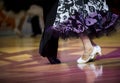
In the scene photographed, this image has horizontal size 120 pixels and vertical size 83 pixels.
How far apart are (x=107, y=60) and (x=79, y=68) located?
376 millimetres

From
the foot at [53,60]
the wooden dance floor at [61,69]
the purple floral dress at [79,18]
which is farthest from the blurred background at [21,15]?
the purple floral dress at [79,18]

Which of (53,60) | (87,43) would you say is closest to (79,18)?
(87,43)

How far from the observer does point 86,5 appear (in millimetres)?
2758

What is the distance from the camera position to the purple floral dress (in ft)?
8.95

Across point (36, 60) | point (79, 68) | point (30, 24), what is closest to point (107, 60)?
point (79, 68)

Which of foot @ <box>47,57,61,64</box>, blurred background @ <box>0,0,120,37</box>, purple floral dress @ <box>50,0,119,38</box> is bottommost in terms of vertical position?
blurred background @ <box>0,0,120,37</box>

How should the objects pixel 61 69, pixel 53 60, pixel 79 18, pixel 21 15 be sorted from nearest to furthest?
pixel 61 69 < pixel 79 18 < pixel 53 60 < pixel 21 15

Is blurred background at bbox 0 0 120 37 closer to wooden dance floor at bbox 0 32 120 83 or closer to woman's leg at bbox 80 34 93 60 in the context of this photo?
wooden dance floor at bbox 0 32 120 83

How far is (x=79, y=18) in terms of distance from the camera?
273 centimetres

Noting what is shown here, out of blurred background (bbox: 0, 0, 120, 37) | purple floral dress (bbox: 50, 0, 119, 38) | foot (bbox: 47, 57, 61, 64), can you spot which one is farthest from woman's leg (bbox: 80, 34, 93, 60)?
blurred background (bbox: 0, 0, 120, 37)

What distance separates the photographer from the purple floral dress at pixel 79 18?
2729 millimetres

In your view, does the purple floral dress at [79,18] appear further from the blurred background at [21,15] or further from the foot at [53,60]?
the blurred background at [21,15]

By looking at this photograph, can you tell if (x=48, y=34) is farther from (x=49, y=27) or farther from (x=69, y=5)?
(x=69, y=5)

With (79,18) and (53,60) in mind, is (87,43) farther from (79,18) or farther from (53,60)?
(53,60)
